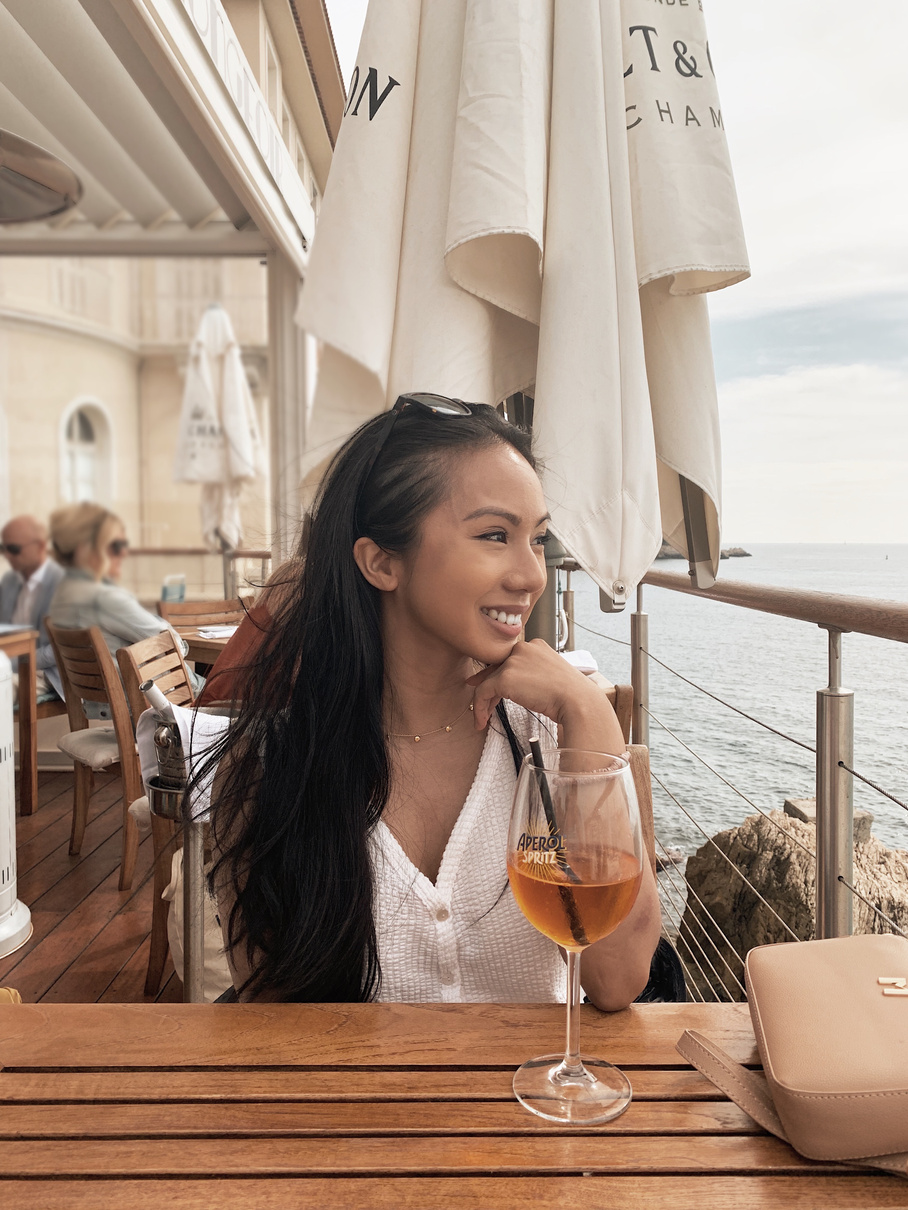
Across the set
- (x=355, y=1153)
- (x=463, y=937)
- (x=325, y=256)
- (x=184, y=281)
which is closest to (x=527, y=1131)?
(x=355, y=1153)

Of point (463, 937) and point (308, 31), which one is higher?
point (308, 31)

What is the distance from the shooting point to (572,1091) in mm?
606

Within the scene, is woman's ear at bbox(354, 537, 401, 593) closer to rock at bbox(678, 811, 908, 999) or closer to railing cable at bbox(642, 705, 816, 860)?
railing cable at bbox(642, 705, 816, 860)

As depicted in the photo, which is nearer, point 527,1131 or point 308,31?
point 527,1131

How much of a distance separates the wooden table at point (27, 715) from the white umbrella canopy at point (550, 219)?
115 inches

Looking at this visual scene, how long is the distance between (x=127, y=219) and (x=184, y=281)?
134cm

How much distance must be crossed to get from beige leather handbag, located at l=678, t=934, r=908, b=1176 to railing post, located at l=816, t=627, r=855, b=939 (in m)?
0.60

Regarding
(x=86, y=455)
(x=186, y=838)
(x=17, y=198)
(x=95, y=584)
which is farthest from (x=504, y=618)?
(x=86, y=455)

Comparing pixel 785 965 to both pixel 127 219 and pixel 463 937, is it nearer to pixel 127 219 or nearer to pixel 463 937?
pixel 463 937

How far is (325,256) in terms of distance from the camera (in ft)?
4.58

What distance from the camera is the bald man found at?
418 centimetres

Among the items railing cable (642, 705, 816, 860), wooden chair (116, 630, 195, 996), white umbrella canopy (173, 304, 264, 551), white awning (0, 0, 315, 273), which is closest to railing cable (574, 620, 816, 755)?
railing cable (642, 705, 816, 860)

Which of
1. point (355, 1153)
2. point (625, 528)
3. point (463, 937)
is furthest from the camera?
point (625, 528)

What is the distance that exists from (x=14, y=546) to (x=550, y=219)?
3980 millimetres
